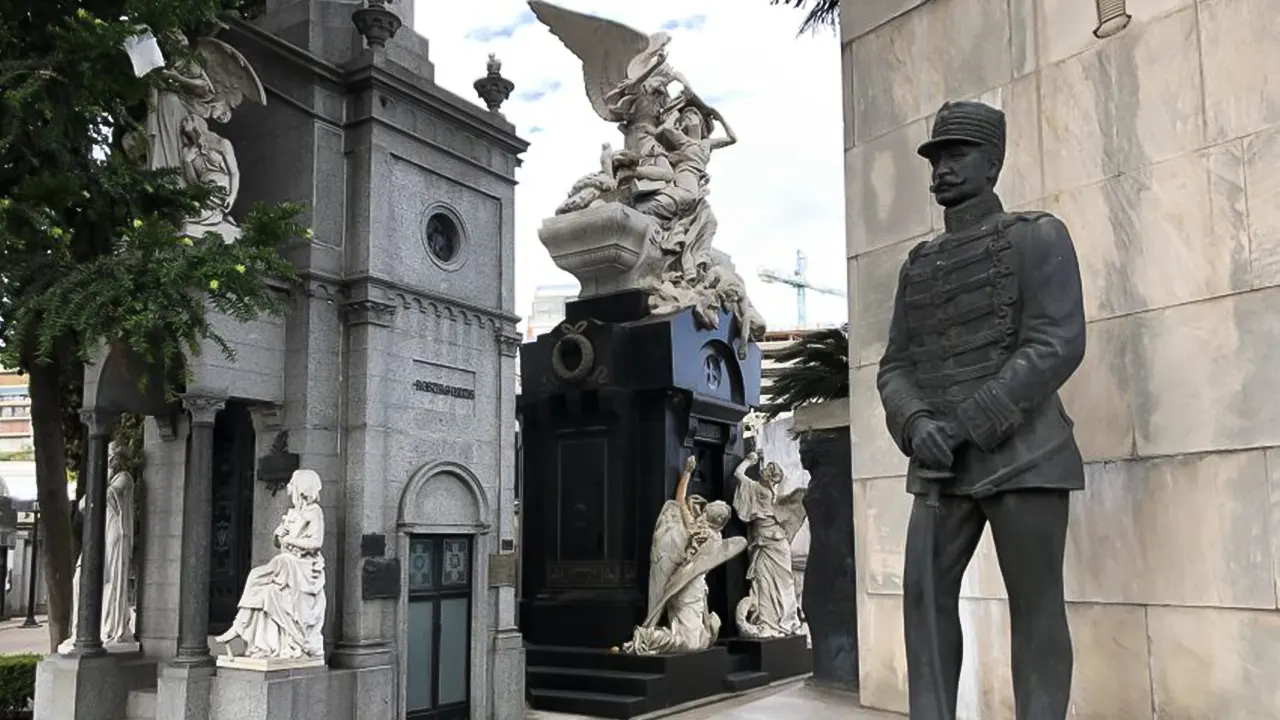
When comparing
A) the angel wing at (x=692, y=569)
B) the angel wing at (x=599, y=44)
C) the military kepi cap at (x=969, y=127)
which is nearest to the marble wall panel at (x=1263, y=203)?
the military kepi cap at (x=969, y=127)

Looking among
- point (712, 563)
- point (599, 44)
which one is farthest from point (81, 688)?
point (599, 44)

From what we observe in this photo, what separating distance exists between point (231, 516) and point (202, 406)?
197cm

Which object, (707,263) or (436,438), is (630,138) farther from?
(436,438)

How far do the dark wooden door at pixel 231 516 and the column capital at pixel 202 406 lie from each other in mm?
957

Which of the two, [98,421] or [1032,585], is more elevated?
[98,421]

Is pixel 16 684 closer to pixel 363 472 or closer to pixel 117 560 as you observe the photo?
pixel 117 560

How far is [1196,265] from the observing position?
183 inches

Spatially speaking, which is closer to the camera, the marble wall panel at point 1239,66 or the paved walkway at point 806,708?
the marble wall panel at point 1239,66

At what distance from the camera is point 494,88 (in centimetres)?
1455

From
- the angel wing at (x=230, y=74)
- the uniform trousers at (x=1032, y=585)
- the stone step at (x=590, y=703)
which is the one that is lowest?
the stone step at (x=590, y=703)

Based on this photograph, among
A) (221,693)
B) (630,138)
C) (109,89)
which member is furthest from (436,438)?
(630,138)

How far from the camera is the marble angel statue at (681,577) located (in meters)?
14.3

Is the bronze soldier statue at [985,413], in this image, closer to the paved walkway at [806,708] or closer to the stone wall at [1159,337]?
the stone wall at [1159,337]

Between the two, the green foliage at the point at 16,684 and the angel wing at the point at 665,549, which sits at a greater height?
the angel wing at the point at 665,549
